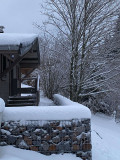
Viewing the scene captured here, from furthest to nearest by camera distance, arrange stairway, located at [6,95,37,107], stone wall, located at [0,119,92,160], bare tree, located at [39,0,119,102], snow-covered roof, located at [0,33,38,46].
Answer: bare tree, located at [39,0,119,102], stairway, located at [6,95,37,107], snow-covered roof, located at [0,33,38,46], stone wall, located at [0,119,92,160]

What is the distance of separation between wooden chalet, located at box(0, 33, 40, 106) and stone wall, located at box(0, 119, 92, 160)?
235cm

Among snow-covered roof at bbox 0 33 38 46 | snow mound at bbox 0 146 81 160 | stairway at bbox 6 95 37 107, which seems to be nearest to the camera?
snow mound at bbox 0 146 81 160

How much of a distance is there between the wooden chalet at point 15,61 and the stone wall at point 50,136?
235 centimetres

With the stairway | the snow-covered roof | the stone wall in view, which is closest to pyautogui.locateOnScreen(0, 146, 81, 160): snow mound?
the stone wall

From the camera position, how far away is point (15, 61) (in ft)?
24.6

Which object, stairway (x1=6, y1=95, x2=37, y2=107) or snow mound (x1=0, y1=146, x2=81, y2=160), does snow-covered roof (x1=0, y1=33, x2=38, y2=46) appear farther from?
snow mound (x1=0, y1=146, x2=81, y2=160)

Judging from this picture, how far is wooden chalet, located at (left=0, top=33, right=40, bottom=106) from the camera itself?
688cm

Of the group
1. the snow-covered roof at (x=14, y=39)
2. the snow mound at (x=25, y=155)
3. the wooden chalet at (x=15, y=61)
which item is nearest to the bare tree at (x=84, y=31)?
the wooden chalet at (x=15, y=61)

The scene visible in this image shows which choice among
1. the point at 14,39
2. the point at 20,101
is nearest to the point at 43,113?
the point at 14,39

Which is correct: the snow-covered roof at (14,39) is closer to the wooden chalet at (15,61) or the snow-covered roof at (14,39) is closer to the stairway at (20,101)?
the wooden chalet at (15,61)

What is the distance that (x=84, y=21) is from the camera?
11.3m

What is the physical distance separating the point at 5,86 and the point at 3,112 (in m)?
4.54

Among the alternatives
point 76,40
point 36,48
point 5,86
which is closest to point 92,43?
point 76,40

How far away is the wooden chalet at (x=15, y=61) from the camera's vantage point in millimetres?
6881
